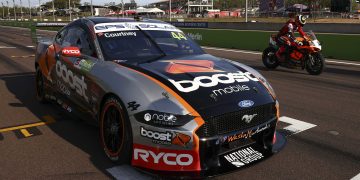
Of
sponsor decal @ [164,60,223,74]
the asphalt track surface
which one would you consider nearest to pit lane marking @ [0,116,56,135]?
the asphalt track surface

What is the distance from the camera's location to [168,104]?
336 centimetres

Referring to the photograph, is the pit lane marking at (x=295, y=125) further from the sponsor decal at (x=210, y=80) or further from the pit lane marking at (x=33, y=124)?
the pit lane marking at (x=33, y=124)

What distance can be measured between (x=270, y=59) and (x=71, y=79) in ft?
25.5

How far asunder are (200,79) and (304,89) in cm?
510

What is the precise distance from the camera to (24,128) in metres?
5.41

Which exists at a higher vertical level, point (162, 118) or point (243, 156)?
point (162, 118)

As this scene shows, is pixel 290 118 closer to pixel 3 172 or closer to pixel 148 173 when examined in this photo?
pixel 148 173

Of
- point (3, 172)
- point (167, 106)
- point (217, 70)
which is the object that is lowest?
point (3, 172)

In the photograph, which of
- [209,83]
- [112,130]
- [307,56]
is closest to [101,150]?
[112,130]

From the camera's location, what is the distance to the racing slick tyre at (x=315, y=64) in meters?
10.00

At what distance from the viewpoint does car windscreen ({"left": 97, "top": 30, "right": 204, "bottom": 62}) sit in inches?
180

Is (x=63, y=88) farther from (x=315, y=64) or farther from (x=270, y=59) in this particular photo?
(x=270, y=59)

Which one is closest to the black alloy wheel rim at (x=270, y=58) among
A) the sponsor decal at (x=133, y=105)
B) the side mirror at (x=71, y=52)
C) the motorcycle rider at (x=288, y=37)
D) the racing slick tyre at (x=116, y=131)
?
the motorcycle rider at (x=288, y=37)

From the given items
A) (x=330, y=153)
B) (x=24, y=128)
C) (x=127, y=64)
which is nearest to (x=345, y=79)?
(x=330, y=153)
